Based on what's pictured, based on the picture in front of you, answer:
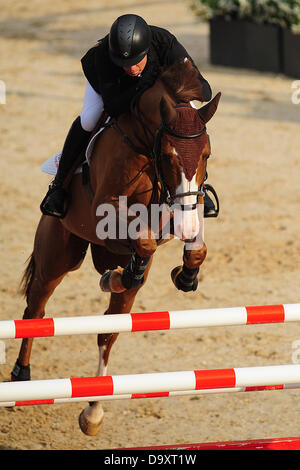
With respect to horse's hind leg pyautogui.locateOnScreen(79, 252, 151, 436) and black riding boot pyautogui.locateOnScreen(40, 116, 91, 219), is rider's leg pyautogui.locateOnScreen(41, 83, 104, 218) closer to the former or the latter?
black riding boot pyautogui.locateOnScreen(40, 116, 91, 219)

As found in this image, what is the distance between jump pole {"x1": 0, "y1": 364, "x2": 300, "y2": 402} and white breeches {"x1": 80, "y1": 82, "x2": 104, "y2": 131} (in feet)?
5.07

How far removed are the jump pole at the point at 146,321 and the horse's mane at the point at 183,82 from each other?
993 millimetres

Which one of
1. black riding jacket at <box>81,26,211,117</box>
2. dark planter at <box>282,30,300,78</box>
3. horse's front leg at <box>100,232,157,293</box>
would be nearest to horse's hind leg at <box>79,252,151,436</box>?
horse's front leg at <box>100,232,157,293</box>

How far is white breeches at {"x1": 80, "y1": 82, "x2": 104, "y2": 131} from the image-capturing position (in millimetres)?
4355

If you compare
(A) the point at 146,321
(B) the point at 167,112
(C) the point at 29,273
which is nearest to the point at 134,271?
(A) the point at 146,321

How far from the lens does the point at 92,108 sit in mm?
4363

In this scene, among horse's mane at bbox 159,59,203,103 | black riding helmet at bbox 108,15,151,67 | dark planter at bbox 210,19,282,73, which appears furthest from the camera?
dark planter at bbox 210,19,282,73

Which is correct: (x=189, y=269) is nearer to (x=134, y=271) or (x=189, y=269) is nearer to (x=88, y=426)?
(x=134, y=271)

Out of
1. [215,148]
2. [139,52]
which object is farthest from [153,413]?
[215,148]

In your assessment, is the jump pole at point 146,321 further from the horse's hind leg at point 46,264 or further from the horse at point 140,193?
the horse's hind leg at point 46,264

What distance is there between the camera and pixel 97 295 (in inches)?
257

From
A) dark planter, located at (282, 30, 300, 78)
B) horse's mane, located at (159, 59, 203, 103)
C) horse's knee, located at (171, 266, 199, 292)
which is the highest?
dark planter, located at (282, 30, 300, 78)

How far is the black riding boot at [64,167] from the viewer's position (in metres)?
4.49

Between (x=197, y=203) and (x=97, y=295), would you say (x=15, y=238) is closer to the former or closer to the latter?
(x=97, y=295)
